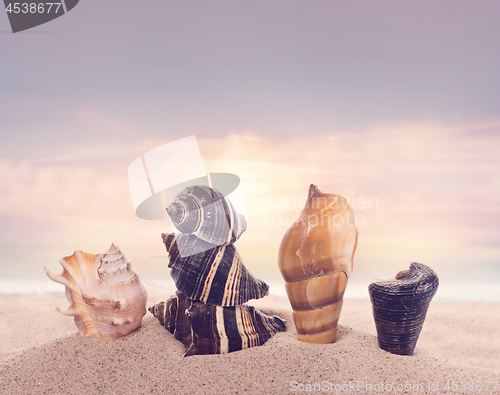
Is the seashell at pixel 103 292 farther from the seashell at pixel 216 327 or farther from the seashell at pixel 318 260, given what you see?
the seashell at pixel 318 260

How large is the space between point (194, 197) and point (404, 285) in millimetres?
1360

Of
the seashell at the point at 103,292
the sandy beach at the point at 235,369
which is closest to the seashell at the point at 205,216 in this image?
the seashell at the point at 103,292

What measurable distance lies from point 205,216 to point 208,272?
0.36m

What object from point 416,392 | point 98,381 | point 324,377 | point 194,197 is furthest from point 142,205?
point 416,392

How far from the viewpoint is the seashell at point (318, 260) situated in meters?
2.28

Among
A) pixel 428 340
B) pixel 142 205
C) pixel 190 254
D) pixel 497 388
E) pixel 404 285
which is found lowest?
pixel 428 340

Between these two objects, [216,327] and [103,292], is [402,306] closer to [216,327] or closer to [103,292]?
[216,327]

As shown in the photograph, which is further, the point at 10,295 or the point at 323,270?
the point at 10,295

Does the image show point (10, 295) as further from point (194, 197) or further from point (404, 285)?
point (404, 285)

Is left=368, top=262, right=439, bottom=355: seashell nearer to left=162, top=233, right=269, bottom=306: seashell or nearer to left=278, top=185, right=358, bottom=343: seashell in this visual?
left=278, top=185, right=358, bottom=343: seashell

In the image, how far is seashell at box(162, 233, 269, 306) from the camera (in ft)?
7.90

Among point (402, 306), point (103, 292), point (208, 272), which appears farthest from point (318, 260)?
point (103, 292)

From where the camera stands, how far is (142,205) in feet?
9.21

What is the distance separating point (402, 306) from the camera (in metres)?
2.19
